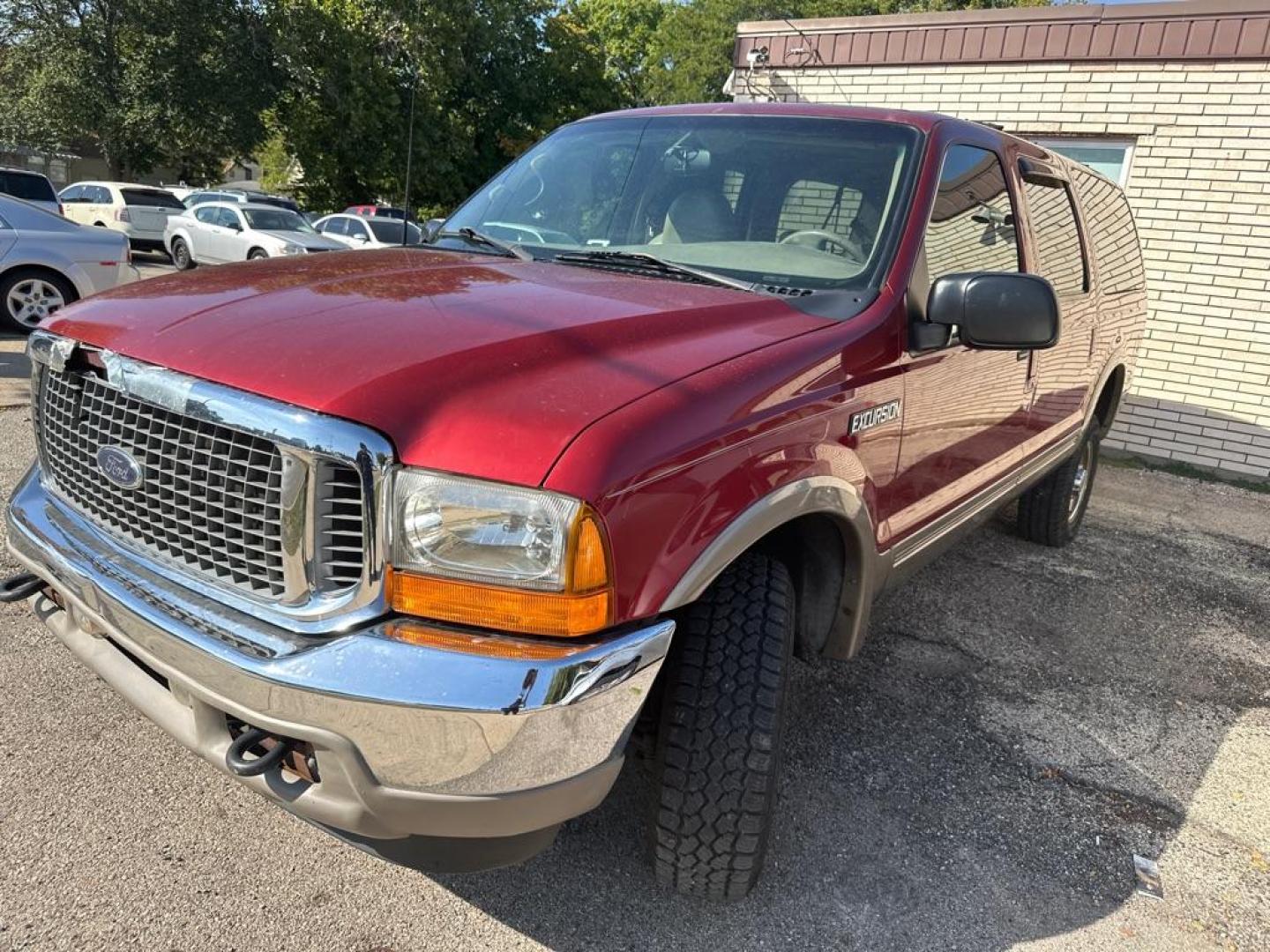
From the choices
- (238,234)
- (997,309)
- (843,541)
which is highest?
(997,309)

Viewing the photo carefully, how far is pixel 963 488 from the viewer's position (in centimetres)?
310

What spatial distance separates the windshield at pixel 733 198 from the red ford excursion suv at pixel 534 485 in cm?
1

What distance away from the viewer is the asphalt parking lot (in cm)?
209

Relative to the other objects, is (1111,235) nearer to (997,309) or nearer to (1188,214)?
(997,309)

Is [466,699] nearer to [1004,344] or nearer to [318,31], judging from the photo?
[1004,344]

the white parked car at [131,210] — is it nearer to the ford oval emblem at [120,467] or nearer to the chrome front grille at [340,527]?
the ford oval emblem at [120,467]

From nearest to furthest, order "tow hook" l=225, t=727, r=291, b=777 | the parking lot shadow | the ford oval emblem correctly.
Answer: "tow hook" l=225, t=727, r=291, b=777 → the ford oval emblem → the parking lot shadow

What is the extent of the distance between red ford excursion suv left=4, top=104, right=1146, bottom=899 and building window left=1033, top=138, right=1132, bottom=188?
5728 mm

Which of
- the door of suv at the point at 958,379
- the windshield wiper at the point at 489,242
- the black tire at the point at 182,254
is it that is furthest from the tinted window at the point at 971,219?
the black tire at the point at 182,254

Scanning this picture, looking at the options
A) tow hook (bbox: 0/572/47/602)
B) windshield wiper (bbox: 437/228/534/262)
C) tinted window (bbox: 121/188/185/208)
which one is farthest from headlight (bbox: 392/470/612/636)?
tinted window (bbox: 121/188/185/208)

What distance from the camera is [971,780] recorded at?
9.22 feet

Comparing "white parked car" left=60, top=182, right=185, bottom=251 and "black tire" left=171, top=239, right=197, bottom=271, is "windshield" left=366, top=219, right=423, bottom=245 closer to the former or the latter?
"black tire" left=171, top=239, right=197, bottom=271

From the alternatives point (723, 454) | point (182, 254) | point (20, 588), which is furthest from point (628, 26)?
point (723, 454)

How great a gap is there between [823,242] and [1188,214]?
20.7ft
